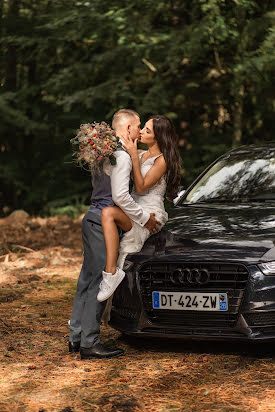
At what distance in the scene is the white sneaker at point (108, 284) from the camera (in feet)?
15.9

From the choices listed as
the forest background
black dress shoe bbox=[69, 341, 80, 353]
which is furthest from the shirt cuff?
the forest background

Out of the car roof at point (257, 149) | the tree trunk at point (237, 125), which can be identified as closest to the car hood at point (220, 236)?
the car roof at point (257, 149)

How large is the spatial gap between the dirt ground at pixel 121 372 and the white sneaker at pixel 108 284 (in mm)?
474

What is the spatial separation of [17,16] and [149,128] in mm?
10934

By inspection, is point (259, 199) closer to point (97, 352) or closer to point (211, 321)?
point (211, 321)

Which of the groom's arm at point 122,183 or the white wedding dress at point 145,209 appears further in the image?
the white wedding dress at point 145,209

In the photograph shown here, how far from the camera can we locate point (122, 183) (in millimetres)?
4793

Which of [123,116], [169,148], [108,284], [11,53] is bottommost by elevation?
[108,284]

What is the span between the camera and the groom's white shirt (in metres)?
4.79

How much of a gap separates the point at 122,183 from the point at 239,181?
1.57 meters

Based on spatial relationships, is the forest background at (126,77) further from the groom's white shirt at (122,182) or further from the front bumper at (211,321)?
the front bumper at (211,321)

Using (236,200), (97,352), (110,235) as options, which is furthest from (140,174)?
(97,352)

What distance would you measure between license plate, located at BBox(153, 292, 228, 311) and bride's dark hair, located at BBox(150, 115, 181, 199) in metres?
1.00

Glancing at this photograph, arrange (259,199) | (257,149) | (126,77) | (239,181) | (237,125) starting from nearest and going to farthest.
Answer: (259,199)
(239,181)
(257,149)
(126,77)
(237,125)
